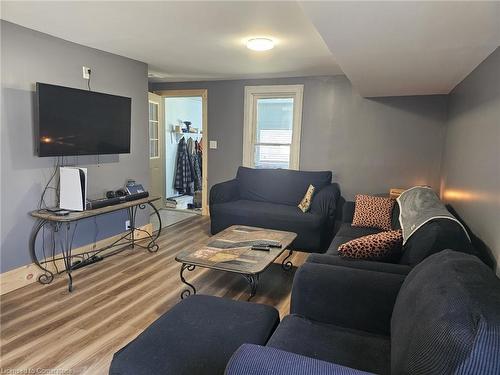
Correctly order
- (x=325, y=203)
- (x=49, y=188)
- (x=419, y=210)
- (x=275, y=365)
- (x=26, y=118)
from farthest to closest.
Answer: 1. (x=325, y=203)
2. (x=49, y=188)
3. (x=26, y=118)
4. (x=419, y=210)
5. (x=275, y=365)

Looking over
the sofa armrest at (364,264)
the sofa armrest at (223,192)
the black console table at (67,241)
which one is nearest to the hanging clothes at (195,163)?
the sofa armrest at (223,192)

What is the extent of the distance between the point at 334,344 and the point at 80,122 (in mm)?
2932

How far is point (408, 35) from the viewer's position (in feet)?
5.95

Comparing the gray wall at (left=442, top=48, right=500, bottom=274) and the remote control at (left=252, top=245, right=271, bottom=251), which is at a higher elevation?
the gray wall at (left=442, top=48, right=500, bottom=274)

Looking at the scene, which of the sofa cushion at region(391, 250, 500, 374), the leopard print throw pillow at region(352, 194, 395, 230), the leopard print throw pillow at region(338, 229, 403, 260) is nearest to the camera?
the sofa cushion at region(391, 250, 500, 374)

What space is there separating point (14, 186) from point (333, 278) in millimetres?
2721

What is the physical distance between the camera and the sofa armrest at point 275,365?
Answer: 0.85 meters

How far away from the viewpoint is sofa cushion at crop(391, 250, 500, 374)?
79cm

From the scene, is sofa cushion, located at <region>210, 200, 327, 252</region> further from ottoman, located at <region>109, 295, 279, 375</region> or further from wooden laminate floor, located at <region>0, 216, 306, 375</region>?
ottoman, located at <region>109, 295, 279, 375</region>

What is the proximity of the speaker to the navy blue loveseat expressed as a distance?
170cm

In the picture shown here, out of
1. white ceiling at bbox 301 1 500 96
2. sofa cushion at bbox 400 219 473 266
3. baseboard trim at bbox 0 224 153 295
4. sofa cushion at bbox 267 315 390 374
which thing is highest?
white ceiling at bbox 301 1 500 96

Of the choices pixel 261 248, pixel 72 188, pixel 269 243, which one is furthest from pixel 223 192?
pixel 72 188

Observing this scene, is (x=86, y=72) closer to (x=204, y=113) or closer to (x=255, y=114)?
(x=204, y=113)

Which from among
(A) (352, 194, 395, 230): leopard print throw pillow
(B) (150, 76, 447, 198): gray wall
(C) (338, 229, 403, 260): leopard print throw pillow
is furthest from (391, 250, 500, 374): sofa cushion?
(B) (150, 76, 447, 198): gray wall
